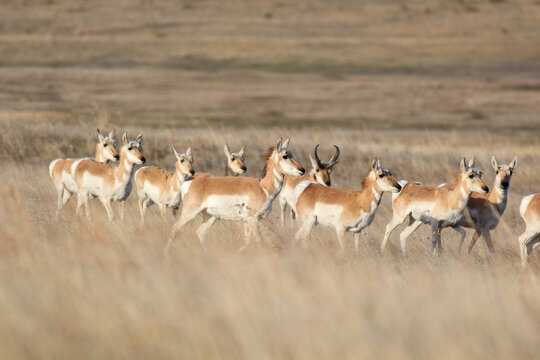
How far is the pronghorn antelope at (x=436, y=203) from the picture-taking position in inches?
448

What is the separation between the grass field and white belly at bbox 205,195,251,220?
30 cm

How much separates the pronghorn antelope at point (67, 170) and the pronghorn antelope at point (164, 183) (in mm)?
823

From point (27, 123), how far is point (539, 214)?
15233 millimetres

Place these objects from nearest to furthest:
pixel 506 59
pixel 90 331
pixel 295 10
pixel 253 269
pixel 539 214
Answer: pixel 90 331, pixel 253 269, pixel 539 214, pixel 506 59, pixel 295 10

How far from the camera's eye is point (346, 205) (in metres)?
11.1

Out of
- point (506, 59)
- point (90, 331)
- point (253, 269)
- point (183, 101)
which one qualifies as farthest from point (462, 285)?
point (506, 59)

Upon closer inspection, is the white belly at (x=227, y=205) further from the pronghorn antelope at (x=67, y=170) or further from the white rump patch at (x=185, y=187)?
the pronghorn antelope at (x=67, y=170)

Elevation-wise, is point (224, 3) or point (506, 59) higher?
point (224, 3)

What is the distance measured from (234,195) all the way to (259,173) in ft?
25.4

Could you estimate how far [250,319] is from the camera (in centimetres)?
634

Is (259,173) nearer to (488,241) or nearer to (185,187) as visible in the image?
(185,187)

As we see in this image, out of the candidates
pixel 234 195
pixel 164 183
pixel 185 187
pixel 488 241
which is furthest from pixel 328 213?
pixel 164 183

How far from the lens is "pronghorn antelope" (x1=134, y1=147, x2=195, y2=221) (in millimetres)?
12047

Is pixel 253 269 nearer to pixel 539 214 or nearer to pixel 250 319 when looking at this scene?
pixel 250 319
